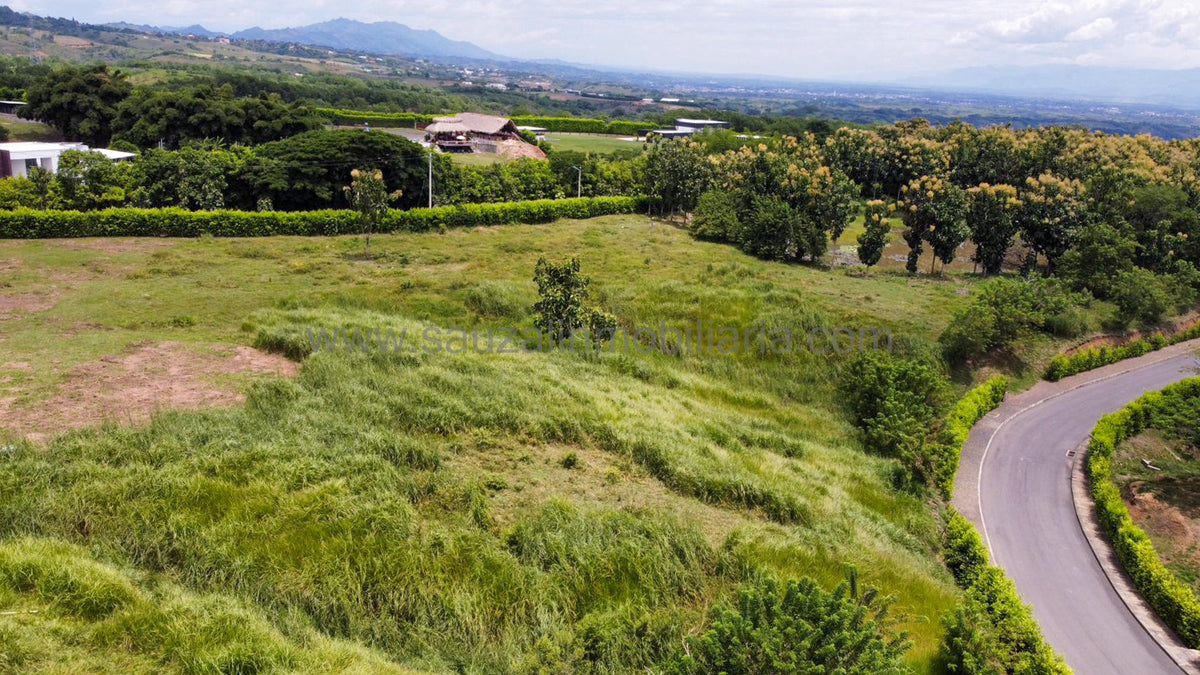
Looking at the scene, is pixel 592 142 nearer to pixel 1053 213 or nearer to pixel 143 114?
pixel 143 114

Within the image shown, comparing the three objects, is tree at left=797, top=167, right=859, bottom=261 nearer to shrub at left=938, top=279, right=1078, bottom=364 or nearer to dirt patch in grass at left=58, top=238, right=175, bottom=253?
shrub at left=938, top=279, right=1078, bottom=364

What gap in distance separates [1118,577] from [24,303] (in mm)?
28926

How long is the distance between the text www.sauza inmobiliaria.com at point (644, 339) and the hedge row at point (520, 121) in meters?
59.6

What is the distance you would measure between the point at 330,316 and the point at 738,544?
1452cm

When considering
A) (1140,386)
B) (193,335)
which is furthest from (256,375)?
→ (1140,386)

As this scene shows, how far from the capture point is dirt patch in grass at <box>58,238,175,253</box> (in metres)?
28.2

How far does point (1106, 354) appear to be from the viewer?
26359 millimetres

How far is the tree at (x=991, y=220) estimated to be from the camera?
106 ft

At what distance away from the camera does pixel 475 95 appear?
154 meters

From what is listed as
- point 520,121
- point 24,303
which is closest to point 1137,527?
point 24,303

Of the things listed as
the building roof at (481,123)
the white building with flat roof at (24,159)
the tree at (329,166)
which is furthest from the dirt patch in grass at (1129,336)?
the building roof at (481,123)

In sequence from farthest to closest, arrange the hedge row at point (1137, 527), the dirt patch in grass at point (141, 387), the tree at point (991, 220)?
the tree at point (991, 220), the hedge row at point (1137, 527), the dirt patch in grass at point (141, 387)

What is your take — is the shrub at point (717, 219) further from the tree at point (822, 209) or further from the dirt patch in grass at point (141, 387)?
the dirt patch in grass at point (141, 387)

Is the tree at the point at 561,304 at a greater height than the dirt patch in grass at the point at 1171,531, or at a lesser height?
greater
